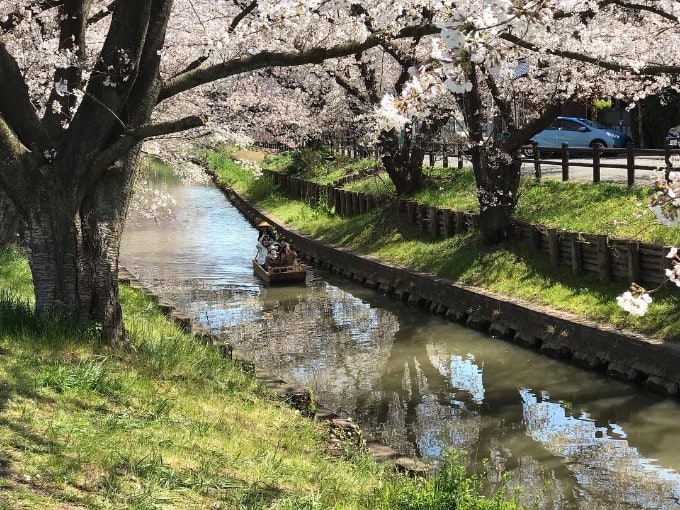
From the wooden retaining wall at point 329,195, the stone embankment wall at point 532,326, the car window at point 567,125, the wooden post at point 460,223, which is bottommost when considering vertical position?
the stone embankment wall at point 532,326

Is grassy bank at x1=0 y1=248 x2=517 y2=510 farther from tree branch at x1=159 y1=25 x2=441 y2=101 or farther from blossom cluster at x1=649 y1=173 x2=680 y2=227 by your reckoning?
tree branch at x1=159 y1=25 x2=441 y2=101

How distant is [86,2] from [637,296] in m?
7.78

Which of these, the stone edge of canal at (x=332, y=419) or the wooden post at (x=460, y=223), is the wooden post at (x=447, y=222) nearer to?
the wooden post at (x=460, y=223)

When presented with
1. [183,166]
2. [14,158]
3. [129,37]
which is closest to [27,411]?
[14,158]

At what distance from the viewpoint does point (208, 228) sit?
108 ft

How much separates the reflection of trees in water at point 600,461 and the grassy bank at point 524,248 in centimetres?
200

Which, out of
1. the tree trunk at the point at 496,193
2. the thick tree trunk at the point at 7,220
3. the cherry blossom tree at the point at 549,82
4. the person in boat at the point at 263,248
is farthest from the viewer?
the person in boat at the point at 263,248

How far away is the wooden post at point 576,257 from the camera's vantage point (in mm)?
16016

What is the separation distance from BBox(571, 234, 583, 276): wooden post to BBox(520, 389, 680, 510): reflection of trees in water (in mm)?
3931

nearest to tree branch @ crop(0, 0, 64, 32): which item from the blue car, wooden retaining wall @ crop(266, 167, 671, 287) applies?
wooden retaining wall @ crop(266, 167, 671, 287)

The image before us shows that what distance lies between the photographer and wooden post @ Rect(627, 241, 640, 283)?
1445cm

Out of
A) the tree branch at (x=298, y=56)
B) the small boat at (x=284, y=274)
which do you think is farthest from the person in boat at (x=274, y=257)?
the tree branch at (x=298, y=56)

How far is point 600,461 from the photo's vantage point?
10.2 metres

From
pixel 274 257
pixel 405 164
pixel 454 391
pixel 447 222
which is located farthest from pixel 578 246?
pixel 405 164
